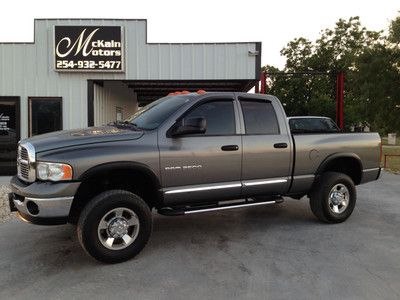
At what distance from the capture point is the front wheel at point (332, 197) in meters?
6.25

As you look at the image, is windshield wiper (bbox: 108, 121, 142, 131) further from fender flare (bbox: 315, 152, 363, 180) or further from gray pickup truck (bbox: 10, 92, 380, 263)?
fender flare (bbox: 315, 152, 363, 180)

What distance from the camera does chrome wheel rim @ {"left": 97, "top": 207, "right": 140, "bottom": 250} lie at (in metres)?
4.60

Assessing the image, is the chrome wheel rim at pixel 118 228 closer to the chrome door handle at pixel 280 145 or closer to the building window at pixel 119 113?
the chrome door handle at pixel 280 145

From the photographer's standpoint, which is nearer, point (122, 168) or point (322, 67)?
point (122, 168)

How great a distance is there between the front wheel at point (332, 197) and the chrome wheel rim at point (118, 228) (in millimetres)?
2950

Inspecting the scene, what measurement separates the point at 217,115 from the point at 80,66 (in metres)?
7.74

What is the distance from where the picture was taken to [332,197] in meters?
6.42

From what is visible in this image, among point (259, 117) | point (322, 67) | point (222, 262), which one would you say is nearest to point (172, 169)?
point (222, 262)

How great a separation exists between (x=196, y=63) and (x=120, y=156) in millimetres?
8257

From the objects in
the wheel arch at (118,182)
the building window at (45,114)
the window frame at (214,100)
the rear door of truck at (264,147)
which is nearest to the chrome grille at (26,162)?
the wheel arch at (118,182)

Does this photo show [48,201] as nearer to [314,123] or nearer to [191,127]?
[191,127]

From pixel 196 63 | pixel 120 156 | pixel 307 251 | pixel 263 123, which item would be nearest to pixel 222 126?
pixel 263 123

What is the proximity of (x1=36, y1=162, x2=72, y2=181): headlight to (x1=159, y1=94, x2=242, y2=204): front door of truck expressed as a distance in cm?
108

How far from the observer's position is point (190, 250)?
17.0 ft
